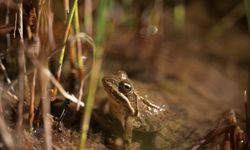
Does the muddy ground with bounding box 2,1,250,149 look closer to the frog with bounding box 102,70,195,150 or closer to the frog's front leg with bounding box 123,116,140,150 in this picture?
the frog with bounding box 102,70,195,150

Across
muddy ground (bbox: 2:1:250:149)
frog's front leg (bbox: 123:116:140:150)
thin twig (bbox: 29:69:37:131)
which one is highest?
muddy ground (bbox: 2:1:250:149)

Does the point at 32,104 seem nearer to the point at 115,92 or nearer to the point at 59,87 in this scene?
the point at 59,87

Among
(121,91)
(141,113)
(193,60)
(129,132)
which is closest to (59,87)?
(129,132)

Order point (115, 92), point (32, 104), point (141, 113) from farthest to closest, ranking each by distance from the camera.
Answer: point (141, 113), point (115, 92), point (32, 104)

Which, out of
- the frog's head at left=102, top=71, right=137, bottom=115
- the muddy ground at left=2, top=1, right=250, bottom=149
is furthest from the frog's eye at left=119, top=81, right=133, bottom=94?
the muddy ground at left=2, top=1, right=250, bottom=149

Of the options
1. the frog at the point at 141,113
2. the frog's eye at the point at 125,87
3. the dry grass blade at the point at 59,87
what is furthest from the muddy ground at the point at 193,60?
the dry grass blade at the point at 59,87

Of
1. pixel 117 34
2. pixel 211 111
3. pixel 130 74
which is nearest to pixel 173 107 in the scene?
pixel 211 111
